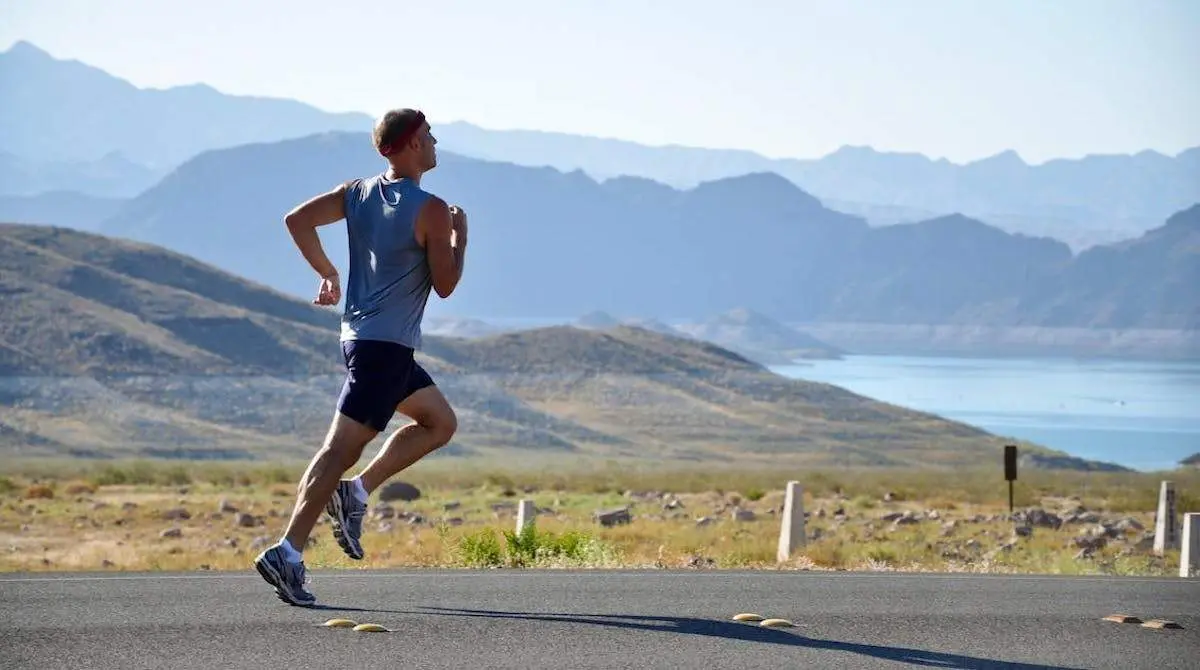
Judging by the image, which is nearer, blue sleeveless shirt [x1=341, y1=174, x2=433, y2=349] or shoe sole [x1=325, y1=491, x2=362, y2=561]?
blue sleeveless shirt [x1=341, y1=174, x2=433, y2=349]

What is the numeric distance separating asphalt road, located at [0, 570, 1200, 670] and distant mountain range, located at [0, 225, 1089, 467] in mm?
77251

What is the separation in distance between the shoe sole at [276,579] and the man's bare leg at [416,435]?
0.65 metres

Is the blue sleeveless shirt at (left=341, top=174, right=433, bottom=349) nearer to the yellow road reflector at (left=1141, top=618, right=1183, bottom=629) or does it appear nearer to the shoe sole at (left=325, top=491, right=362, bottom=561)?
the shoe sole at (left=325, top=491, right=362, bottom=561)

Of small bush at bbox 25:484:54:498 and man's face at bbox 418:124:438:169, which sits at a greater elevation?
man's face at bbox 418:124:438:169

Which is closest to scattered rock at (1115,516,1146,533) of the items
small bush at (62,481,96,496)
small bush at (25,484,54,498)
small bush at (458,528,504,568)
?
small bush at (458,528,504,568)

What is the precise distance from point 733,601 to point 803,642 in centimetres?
135

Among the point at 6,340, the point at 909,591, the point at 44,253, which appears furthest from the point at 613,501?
the point at 44,253

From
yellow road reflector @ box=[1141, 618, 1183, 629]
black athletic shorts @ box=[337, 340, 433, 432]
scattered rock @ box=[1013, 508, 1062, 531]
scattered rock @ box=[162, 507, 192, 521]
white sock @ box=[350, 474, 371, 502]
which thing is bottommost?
scattered rock @ box=[162, 507, 192, 521]

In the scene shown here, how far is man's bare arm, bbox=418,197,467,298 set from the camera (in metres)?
8.10

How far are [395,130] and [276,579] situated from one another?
201cm

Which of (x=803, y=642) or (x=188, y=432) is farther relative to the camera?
(x=188, y=432)

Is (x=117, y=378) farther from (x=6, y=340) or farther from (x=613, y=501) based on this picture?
(x=613, y=501)

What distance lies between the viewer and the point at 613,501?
146ft

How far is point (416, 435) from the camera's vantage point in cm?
871
